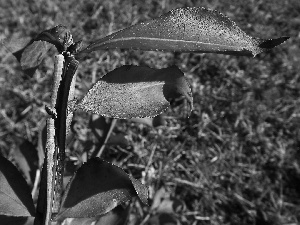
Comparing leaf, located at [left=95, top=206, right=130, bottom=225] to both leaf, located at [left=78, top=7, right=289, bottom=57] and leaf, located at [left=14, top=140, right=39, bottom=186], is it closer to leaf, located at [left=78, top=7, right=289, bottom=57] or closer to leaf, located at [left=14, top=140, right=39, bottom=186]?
leaf, located at [left=14, top=140, right=39, bottom=186]

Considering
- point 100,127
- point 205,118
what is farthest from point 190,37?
point 205,118

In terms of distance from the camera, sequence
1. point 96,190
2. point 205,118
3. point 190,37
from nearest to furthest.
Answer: point 190,37, point 96,190, point 205,118

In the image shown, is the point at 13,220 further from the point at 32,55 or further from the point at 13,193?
the point at 32,55

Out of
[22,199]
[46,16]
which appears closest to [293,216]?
[22,199]

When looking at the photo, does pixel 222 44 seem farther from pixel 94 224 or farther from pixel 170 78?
pixel 94 224

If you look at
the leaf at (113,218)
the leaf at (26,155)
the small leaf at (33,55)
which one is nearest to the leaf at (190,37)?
the small leaf at (33,55)

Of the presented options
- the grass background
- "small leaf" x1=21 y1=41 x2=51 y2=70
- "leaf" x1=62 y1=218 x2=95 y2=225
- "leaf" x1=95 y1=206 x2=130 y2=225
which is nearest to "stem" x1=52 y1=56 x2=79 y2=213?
"small leaf" x1=21 y1=41 x2=51 y2=70
